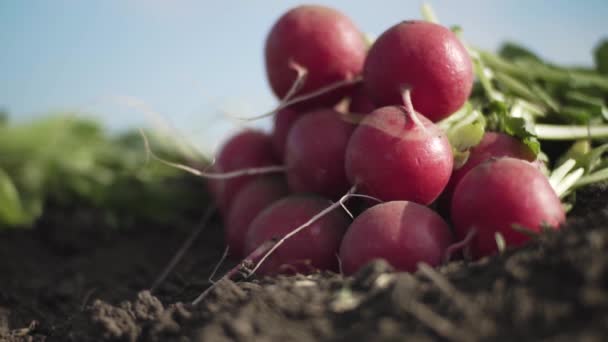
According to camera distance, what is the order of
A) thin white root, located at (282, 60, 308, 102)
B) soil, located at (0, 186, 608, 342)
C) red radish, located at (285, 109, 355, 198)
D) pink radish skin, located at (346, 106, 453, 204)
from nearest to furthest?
soil, located at (0, 186, 608, 342), pink radish skin, located at (346, 106, 453, 204), red radish, located at (285, 109, 355, 198), thin white root, located at (282, 60, 308, 102)

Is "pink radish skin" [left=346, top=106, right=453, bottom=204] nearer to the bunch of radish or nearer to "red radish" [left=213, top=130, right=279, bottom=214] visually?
the bunch of radish

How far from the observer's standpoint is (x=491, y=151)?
1.67m

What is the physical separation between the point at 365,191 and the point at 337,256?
8.7 inches

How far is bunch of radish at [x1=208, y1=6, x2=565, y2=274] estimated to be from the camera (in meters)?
1.44

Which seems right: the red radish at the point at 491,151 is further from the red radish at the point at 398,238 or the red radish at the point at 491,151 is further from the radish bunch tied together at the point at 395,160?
the red radish at the point at 398,238

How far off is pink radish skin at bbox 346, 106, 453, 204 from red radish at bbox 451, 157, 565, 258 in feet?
0.39

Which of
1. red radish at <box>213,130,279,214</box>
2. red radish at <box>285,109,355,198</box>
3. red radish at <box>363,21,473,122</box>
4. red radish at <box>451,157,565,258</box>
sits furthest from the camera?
red radish at <box>213,130,279,214</box>

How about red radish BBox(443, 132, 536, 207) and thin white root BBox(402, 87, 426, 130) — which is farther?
red radish BBox(443, 132, 536, 207)

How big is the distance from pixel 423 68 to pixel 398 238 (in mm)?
547

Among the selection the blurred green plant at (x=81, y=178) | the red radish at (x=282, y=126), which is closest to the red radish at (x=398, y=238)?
the red radish at (x=282, y=126)

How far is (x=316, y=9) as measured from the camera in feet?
6.79

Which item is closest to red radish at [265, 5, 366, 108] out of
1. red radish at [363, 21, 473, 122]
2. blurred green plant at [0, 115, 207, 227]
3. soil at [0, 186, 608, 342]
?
red radish at [363, 21, 473, 122]

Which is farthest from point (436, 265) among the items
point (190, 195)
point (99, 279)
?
point (190, 195)

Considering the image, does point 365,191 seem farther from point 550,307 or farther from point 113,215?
point 113,215
